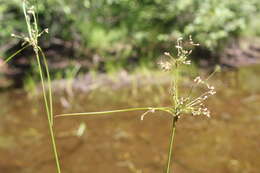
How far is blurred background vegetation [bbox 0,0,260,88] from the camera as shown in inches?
238

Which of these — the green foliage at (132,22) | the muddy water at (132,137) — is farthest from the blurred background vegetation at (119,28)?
the muddy water at (132,137)

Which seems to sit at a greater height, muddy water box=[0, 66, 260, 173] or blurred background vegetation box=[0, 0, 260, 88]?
blurred background vegetation box=[0, 0, 260, 88]

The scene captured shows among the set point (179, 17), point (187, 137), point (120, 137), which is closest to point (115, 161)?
point (120, 137)

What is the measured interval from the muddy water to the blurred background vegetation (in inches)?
46.1

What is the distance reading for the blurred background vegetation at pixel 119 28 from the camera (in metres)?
6.04

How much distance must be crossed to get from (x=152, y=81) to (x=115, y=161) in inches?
106

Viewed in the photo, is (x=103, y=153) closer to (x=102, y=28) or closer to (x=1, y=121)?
(x=1, y=121)

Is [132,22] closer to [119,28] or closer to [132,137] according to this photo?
[119,28]

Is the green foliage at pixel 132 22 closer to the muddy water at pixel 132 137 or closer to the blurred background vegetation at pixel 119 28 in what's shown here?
the blurred background vegetation at pixel 119 28

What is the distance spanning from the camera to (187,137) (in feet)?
13.4

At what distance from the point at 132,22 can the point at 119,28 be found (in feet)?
1.40

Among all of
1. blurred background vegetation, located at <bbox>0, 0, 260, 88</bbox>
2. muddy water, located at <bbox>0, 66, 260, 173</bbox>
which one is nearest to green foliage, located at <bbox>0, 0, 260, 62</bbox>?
Result: blurred background vegetation, located at <bbox>0, 0, 260, 88</bbox>

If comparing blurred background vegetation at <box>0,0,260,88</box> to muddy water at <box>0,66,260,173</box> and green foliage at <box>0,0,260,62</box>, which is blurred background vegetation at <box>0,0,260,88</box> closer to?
green foliage at <box>0,0,260,62</box>

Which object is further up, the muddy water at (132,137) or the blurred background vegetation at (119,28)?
the blurred background vegetation at (119,28)
